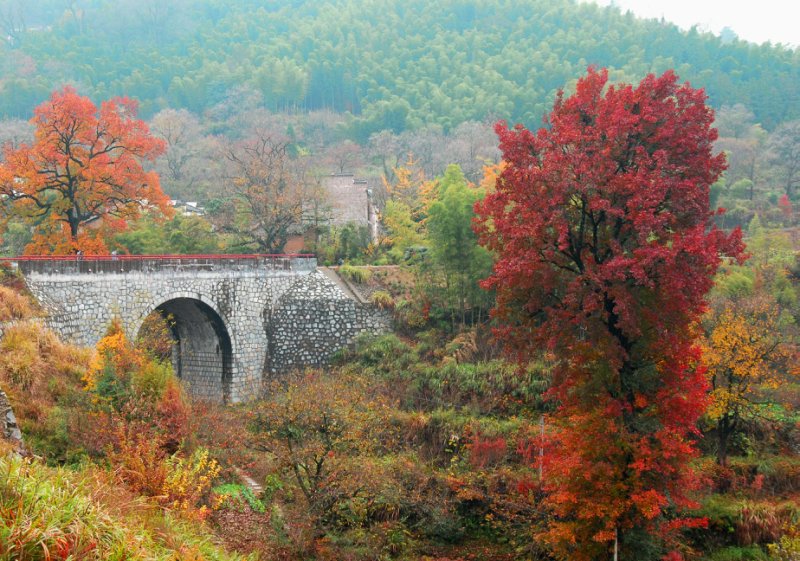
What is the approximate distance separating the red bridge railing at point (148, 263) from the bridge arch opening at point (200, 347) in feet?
5.07

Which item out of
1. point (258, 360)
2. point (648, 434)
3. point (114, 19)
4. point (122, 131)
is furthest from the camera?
point (114, 19)

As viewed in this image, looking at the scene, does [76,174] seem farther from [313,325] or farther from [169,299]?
[313,325]

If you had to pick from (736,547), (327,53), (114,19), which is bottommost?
(736,547)

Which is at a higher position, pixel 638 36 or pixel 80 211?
pixel 638 36

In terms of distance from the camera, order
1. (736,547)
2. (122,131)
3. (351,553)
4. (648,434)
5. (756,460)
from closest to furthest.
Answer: (648,434)
(351,553)
(736,547)
(756,460)
(122,131)

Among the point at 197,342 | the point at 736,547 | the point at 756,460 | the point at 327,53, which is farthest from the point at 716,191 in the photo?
the point at 327,53

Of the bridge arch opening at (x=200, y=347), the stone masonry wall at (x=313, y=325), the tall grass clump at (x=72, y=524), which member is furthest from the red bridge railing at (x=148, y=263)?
the tall grass clump at (x=72, y=524)

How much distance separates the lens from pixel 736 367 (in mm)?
16078

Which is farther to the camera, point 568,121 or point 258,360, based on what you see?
point 258,360

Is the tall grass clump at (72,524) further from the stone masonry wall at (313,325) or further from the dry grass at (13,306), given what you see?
the stone masonry wall at (313,325)

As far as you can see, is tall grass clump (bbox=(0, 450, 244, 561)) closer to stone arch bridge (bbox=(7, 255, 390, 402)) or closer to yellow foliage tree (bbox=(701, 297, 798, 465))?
yellow foliage tree (bbox=(701, 297, 798, 465))

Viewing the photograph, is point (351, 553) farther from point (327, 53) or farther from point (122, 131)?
point (327, 53)

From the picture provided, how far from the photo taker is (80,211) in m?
22.8

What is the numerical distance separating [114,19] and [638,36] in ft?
234
